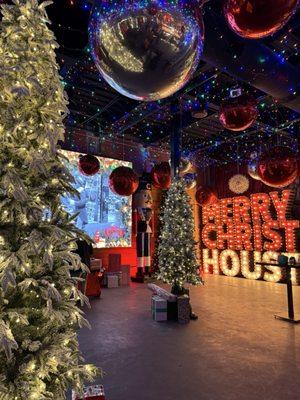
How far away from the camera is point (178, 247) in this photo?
242 inches

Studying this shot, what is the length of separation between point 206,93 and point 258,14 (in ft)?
19.2

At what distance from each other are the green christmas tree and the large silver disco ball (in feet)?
15.5

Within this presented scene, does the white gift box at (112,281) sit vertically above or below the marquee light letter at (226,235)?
below

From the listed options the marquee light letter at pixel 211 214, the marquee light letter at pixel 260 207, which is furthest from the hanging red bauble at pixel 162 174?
the marquee light letter at pixel 211 214

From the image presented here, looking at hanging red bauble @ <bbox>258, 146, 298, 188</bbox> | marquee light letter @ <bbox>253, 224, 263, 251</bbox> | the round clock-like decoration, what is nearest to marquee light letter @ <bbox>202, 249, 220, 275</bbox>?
marquee light letter @ <bbox>253, 224, 263, 251</bbox>

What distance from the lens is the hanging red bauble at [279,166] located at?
12.7ft

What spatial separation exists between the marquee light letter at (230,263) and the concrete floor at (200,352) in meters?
4.05

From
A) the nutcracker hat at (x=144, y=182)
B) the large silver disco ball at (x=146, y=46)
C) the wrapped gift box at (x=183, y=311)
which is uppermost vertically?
the nutcracker hat at (x=144, y=182)

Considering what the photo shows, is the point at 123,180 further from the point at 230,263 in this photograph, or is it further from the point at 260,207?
the point at 230,263

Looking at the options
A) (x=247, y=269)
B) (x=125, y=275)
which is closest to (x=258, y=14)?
(x=125, y=275)

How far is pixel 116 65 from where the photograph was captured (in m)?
1.57

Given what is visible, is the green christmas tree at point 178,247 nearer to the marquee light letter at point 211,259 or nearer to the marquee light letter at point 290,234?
the marquee light letter at point 290,234

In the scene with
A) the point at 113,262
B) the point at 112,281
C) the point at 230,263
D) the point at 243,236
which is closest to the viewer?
the point at 112,281

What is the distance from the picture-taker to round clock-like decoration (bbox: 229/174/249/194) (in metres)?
11.0
